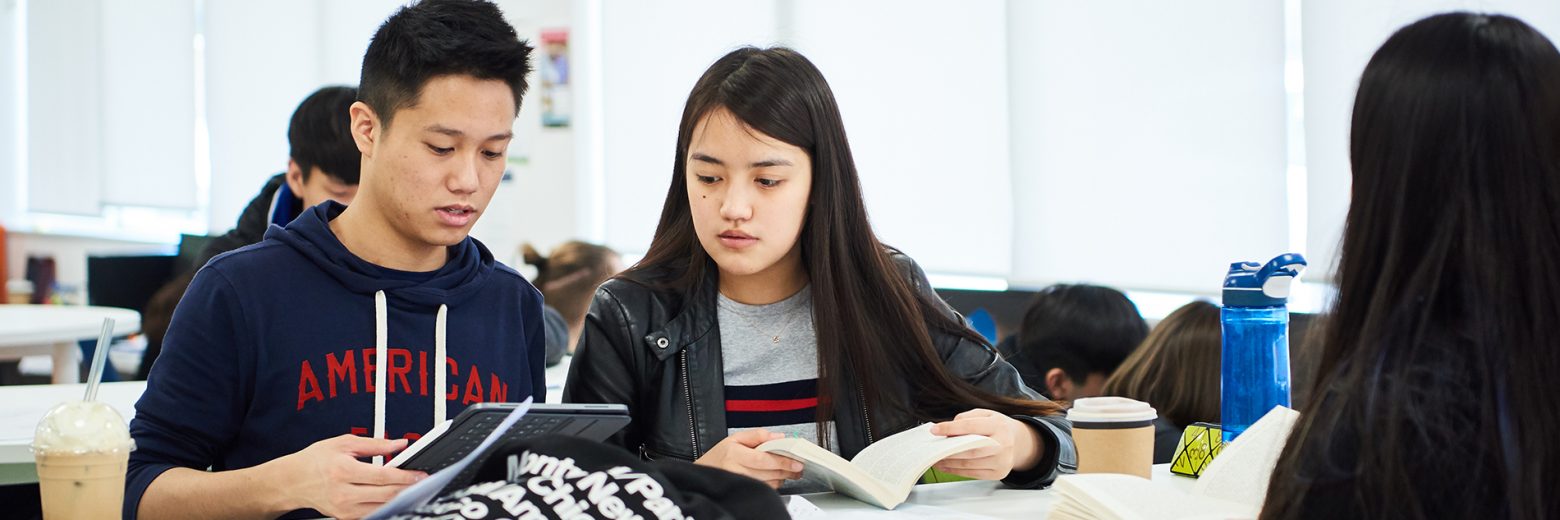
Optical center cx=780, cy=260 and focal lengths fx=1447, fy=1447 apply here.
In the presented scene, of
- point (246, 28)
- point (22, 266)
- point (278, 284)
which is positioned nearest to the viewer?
point (278, 284)

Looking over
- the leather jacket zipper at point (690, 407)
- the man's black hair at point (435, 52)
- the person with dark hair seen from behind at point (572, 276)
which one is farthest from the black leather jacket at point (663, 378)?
the person with dark hair seen from behind at point (572, 276)

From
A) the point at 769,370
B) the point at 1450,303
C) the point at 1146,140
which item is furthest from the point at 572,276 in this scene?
the point at 1450,303

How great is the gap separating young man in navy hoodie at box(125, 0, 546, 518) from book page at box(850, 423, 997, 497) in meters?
→ 0.51

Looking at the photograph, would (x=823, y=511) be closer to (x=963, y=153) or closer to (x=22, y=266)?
(x=963, y=153)

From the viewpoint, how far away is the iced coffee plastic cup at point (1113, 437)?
1.64m

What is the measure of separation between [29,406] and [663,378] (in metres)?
1.25

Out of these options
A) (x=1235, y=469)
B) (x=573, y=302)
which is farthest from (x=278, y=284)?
(x=573, y=302)

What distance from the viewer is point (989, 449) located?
1.64 m

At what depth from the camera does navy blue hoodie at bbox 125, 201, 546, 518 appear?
163 centimetres

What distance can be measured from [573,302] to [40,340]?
4.25 feet

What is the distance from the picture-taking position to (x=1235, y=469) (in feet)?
4.97

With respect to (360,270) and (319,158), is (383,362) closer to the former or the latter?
(360,270)

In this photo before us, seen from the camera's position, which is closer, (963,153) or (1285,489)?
(1285,489)

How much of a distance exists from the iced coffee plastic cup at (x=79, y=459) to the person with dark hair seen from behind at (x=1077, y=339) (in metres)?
2.13
